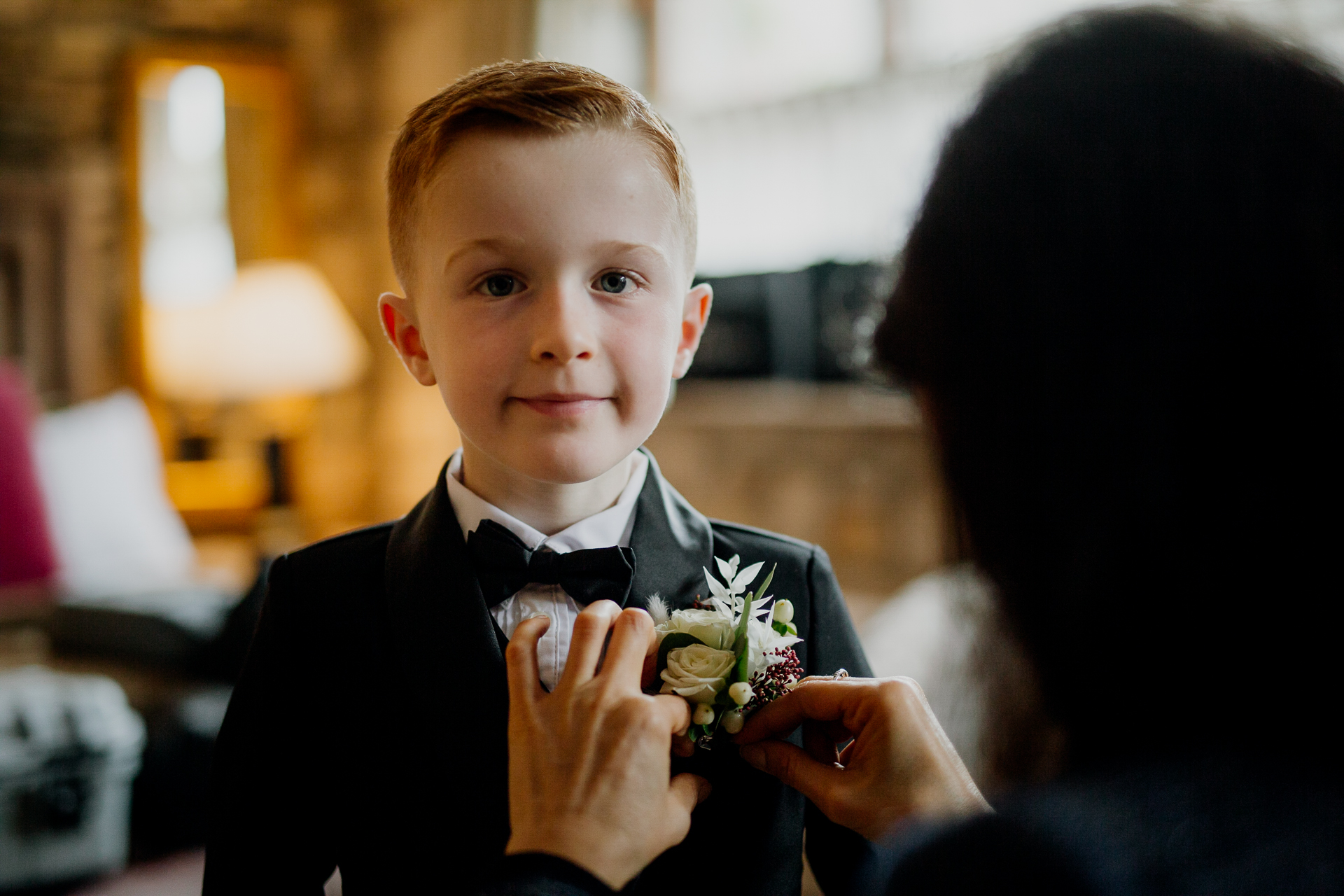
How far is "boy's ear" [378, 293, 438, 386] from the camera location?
2.79ft

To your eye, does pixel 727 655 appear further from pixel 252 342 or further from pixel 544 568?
pixel 252 342

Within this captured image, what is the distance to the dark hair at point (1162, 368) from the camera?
564mm

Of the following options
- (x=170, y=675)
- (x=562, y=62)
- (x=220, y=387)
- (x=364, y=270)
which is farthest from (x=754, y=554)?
(x=364, y=270)

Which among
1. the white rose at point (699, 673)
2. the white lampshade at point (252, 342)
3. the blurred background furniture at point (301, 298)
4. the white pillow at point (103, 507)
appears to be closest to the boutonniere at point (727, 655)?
the white rose at point (699, 673)

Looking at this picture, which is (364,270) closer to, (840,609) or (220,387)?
(220,387)

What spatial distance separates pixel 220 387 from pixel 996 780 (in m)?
3.43

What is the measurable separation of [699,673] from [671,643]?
1.6 inches

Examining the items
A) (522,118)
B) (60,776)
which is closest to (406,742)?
(522,118)

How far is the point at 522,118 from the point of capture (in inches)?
29.2

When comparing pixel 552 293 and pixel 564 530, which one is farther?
pixel 564 530

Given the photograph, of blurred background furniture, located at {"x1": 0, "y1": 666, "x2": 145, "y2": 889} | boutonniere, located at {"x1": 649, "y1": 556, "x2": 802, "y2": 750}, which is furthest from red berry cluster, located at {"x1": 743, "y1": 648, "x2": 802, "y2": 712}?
blurred background furniture, located at {"x1": 0, "y1": 666, "x2": 145, "y2": 889}

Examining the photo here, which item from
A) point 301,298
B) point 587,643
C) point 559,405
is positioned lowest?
point 587,643

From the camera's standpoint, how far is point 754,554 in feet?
2.80

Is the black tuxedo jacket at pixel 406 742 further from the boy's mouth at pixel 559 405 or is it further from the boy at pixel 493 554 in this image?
the boy's mouth at pixel 559 405
